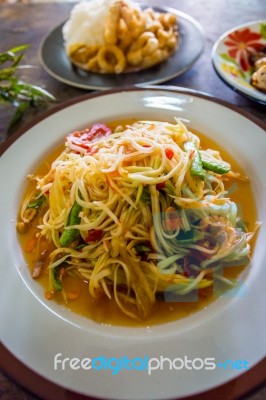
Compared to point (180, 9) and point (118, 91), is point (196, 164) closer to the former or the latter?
point (118, 91)

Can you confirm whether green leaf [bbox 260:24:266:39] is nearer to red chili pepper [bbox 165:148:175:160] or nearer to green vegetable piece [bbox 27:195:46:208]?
red chili pepper [bbox 165:148:175:160]

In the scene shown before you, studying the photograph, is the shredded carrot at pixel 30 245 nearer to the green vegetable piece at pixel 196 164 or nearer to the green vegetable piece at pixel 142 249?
the green vegetable piece at pixel 142 249

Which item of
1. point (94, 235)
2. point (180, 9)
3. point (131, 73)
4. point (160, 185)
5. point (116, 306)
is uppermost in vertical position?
point (180, 9)

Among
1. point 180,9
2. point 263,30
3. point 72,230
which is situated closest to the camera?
point 72,230

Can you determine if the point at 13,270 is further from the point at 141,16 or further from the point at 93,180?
the point at 141,16

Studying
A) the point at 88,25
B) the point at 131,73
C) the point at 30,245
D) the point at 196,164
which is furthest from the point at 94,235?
the point at 88,25

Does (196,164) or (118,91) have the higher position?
(196,164)

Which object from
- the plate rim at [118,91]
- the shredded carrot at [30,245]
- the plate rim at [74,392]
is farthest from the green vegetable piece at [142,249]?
the plate rim at [118,91]
